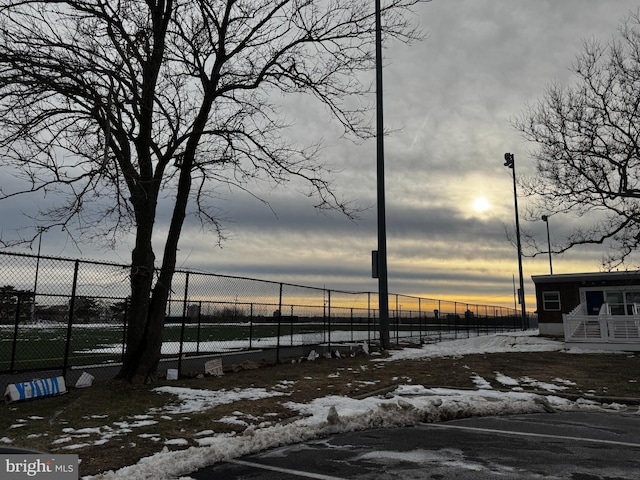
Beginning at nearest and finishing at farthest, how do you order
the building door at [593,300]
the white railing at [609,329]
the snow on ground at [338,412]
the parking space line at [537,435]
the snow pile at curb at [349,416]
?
the snow pile at curb at [349,416]
the snow on ground at [338,412]
the parking space line at [537,435]
the white railing at [609,329]
the building door at [593,300]

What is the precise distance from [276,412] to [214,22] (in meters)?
8.85

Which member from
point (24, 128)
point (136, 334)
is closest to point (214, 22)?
point (24, 128)

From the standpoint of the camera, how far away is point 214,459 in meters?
5.11

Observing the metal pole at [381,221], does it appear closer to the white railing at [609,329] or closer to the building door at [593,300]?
the white railing at [609,329]

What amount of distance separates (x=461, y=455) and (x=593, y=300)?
2969cm

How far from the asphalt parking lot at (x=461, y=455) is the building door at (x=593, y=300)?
26.3m

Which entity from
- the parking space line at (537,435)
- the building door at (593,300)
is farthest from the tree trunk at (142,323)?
the building door at (593,300)

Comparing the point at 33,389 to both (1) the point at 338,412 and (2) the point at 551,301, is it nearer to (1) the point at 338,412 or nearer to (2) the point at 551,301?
(1) the point at 338,412

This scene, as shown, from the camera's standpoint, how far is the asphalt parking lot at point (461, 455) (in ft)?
15.3

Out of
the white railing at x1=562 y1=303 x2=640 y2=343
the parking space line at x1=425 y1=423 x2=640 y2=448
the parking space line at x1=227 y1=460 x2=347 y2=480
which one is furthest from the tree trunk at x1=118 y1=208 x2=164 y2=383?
the white railing at x1=562 y1=303 x2=640 y2=343

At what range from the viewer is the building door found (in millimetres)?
Result: 29703

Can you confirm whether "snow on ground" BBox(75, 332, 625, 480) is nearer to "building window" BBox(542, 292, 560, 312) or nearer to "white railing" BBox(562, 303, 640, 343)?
"white railing" BBox(562, 303, 640, 343)

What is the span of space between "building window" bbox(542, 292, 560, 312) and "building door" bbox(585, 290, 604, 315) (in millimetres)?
1788

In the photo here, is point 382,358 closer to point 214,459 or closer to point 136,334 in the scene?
point 136,334
